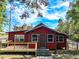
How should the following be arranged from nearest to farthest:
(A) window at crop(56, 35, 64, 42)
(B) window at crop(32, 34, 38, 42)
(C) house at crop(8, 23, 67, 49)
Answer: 1. (C) house at crop(8, 23, 67, 49)
2. (B) window at crop(32, 34, 38, 42)
3. (A) window at crop(56, 35, 64, 42)

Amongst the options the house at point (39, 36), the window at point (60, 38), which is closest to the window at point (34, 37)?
the house at point (39, 36)

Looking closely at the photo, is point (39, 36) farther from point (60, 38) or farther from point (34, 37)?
point (60, 38)

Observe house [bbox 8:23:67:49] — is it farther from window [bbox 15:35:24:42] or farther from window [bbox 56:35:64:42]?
window [bbox 56:35:64:42]

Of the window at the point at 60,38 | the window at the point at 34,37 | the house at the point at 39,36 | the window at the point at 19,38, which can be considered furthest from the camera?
the window at the point at 60,38

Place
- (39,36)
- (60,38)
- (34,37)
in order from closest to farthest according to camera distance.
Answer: (39,36) → (34,37) → (60,38)

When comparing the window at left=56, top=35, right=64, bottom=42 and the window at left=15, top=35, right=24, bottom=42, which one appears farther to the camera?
the window at left=56, top=35, right=64, bottom=42

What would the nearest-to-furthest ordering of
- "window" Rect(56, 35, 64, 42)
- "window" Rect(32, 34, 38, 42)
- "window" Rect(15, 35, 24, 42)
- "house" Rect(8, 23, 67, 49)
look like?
"house" Rect(8, 23, 67, 49)
"window" Rect(32, 34, 38, 42)
"window" Rect(15, 35, 24, 42)
"window" Rect(56, 35, 64, 42)

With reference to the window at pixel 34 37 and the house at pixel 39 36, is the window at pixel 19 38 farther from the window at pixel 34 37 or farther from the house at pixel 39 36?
the window at pixel 34 37

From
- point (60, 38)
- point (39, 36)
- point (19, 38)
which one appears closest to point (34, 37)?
point (39, 36)

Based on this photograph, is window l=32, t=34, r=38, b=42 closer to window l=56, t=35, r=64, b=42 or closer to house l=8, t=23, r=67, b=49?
house l=8, t=23, r=67, b=49

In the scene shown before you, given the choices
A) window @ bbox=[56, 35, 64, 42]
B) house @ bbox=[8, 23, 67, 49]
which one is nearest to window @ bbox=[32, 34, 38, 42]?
house @ bbox=[8, 23, 67, 49]

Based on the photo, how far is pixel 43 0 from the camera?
18.6 m

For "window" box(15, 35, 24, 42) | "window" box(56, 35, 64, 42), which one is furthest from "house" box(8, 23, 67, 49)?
"window" box(56, 35, 64, 42)

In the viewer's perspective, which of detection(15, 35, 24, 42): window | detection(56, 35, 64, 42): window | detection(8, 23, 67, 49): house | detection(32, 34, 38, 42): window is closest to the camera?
detection(8, 23, 67, 49): house
